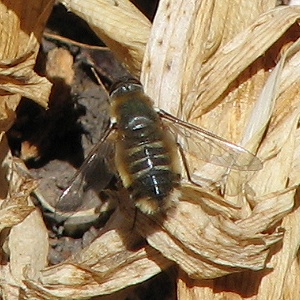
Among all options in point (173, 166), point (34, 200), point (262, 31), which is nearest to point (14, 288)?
point (34, 200)

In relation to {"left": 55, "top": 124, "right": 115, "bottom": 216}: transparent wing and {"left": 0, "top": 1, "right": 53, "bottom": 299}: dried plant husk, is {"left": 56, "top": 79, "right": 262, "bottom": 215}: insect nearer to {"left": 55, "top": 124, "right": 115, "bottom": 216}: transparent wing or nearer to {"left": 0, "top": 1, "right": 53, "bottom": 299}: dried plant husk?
{"left": 55, "top": 124, "right": 115, "bottom": 216}: transparent wing

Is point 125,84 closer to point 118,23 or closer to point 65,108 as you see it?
point 118,23

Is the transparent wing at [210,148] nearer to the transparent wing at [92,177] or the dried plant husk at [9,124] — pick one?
the transparent wing at [92,177]

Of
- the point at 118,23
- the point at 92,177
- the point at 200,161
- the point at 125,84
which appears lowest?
the point at 92,177

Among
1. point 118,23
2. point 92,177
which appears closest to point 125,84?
point 118,23

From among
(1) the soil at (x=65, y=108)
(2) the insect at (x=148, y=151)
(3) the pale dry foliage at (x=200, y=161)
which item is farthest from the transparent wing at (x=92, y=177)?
(1) the soil at (x=65, y=108)

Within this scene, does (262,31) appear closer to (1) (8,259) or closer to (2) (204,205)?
(2) (204,205)

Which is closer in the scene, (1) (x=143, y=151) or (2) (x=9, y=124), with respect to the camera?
(1) (x=143, y=151)
